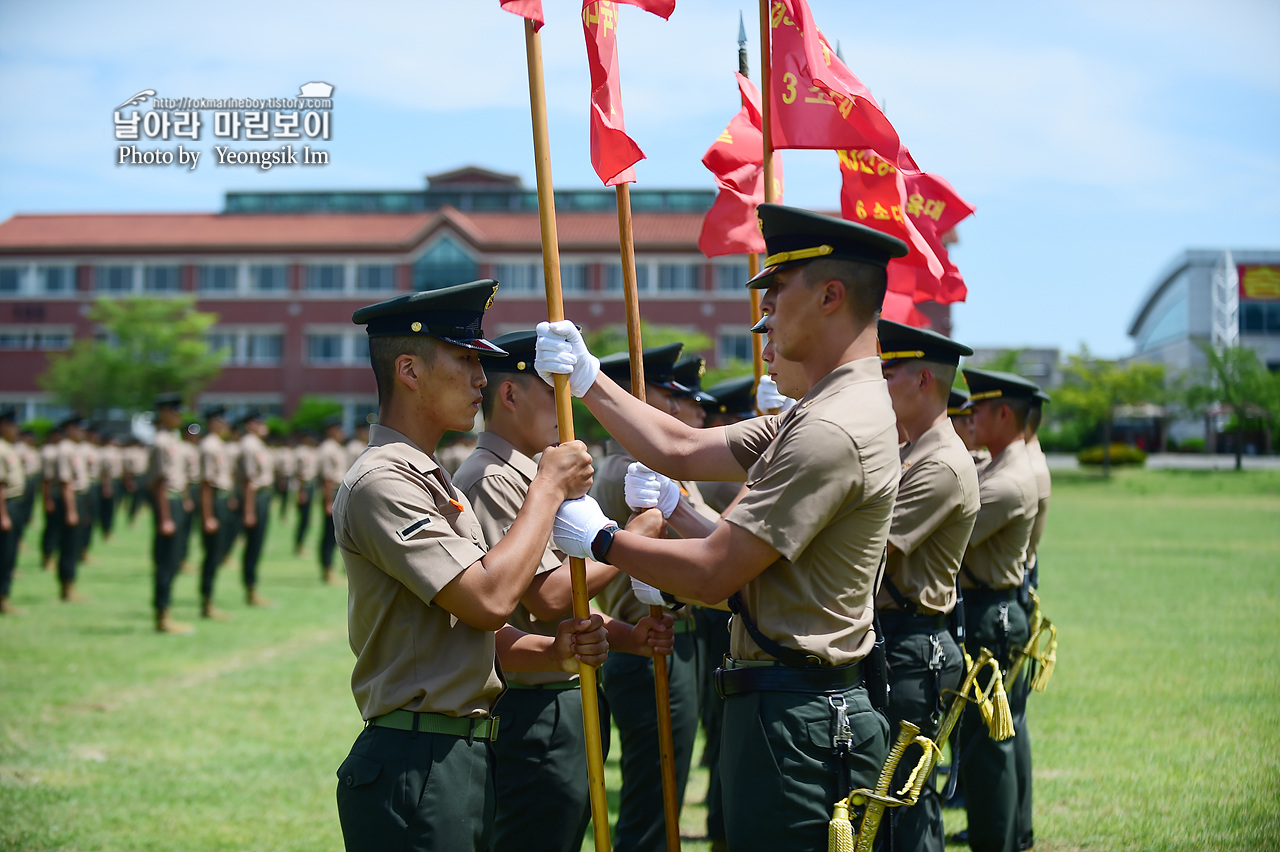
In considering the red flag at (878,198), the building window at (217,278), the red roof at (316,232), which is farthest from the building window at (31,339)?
the red flag at (878,198)

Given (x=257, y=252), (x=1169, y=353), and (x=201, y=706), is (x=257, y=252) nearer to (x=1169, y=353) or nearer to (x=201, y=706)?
(x=201, y=706)

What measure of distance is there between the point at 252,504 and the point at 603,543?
13.0 metres

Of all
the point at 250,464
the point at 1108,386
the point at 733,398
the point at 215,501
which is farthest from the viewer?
the point at 1108,386

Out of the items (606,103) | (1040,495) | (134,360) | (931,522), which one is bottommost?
(1040,495)

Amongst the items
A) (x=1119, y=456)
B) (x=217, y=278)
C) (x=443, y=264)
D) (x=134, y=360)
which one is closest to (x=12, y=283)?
(x=134, y=360)

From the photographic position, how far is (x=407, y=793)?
124 inches

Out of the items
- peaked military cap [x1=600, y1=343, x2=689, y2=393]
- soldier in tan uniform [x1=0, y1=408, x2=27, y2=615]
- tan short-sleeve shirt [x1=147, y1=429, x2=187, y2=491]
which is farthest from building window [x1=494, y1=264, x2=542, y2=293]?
peaked military cap [x1=600, y1=343, x2=689, y2=393]

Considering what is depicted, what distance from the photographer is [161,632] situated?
490 inches

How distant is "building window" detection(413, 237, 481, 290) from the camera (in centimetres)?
5353

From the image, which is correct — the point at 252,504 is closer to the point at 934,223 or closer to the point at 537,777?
the point at 934,223

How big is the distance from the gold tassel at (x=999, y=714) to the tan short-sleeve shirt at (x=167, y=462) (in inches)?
455

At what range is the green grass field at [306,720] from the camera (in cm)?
627

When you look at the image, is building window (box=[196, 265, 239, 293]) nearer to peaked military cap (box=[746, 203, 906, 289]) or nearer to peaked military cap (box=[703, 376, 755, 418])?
peaked military cap (box=[703, 376, 755, 418])

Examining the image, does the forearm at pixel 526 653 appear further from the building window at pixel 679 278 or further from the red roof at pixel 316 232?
the building window at pixel 679 278
